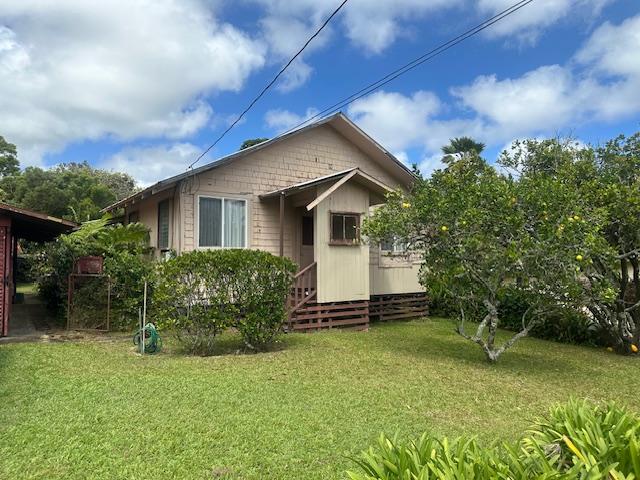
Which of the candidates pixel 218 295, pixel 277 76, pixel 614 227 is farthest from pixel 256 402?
pixel 277 76

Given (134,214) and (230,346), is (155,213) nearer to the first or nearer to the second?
(134,214)

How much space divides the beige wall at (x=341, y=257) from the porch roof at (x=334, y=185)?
0.78ft

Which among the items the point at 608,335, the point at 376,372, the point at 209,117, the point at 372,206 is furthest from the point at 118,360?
the point at 209,117

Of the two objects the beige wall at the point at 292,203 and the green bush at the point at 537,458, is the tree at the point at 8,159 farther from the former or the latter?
the green bush at the point at 537,458

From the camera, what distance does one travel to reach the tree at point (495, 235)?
7391 mm

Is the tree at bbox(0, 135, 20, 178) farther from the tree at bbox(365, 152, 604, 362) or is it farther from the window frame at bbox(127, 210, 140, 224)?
the tree at bbox(365, 152, 604, 362)

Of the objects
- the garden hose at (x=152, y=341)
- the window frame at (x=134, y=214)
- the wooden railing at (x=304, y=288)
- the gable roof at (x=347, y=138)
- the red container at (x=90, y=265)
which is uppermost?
the gable roof at (x=347, y=138)

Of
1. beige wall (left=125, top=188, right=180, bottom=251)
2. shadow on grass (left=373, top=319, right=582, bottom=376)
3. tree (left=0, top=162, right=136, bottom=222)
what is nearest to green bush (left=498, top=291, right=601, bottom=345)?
shadow on grass (left=373, top=319, right=582, bottom=376)

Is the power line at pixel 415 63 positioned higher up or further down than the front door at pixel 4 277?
higher up

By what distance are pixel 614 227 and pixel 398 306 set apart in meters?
6.84

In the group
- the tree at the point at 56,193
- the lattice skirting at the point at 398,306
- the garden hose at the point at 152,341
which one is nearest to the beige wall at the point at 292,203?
the lattice skirting at the point at 398,306

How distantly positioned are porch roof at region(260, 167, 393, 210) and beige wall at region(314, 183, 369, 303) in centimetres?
24

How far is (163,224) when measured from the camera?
12.8m

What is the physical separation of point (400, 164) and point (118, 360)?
33.2ft
